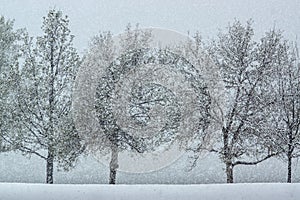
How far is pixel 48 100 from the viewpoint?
14.9ft

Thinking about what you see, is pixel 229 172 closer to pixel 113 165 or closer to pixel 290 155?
pixel 290 155

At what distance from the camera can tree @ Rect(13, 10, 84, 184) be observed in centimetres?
446

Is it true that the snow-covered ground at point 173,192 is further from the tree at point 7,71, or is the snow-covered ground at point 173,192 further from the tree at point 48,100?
the tree at point 7,71

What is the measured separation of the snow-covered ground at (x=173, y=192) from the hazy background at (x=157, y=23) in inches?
58.5

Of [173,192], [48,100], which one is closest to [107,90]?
[48,100]

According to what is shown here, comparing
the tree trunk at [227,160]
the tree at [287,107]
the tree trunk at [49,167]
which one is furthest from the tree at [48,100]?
the tree at [287,107]

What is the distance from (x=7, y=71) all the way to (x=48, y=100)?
502 millimetres

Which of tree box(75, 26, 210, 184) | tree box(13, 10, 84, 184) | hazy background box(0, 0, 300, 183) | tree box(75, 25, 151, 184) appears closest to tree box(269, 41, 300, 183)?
hazy background box(0, 0, 300, 183)

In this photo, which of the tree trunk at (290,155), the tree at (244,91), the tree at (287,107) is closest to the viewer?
the tree trunk at (290,155)

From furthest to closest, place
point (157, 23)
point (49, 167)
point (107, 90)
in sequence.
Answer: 1. point (157, 23)
2. point (49, 167)
3. point (107, 90)

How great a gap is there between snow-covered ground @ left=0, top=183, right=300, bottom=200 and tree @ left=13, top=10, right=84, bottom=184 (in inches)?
54.0

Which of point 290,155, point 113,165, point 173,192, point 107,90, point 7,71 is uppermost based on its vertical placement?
Answer: point 7,71

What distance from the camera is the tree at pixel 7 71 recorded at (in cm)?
448

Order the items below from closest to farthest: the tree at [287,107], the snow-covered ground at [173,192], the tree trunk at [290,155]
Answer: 1. the snow-covered ground at [173,192]
2. the tree trunk at [290,155]
3. the tree at [287,107]
